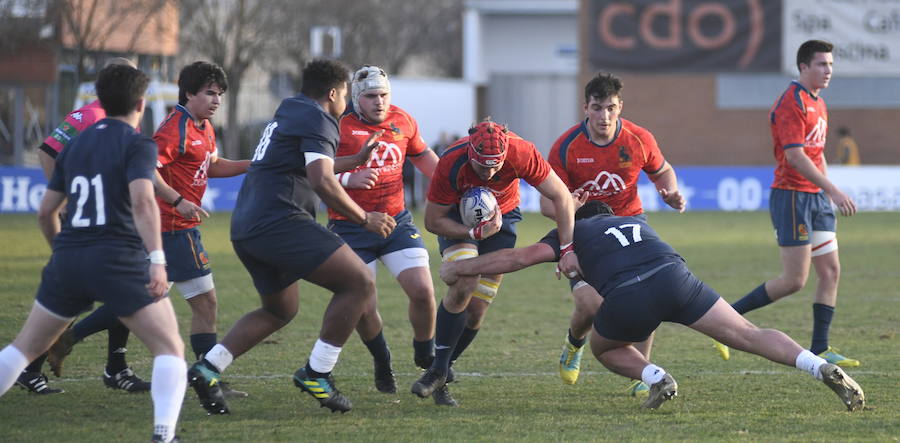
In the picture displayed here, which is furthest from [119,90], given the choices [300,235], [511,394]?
[511,394]

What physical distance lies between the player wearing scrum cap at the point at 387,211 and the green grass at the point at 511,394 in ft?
1.28

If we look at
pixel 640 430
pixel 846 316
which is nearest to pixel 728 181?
pixel 846 316

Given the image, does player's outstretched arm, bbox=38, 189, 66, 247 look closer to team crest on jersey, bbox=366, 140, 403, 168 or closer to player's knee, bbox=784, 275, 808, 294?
team crest on jersey, bbox=366, 140, 403, 168

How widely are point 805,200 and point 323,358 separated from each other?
13.7 ft

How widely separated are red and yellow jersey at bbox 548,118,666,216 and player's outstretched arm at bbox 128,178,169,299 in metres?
3.26

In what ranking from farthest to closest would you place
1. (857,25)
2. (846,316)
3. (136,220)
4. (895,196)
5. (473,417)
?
(857,25) < (895,196) < (846,316) < (473,417) < (136,220)

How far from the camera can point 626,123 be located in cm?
832

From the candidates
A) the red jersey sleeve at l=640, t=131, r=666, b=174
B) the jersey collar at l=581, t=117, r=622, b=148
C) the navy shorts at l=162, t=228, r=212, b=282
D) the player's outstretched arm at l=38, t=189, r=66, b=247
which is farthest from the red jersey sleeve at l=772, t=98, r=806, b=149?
the player's outstretched arm at l=38, t=189, r=66, b=247

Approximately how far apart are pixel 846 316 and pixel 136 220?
7.93 meters

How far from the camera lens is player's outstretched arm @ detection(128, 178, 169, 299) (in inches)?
220

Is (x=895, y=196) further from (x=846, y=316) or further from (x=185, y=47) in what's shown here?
(x=185, y=47)

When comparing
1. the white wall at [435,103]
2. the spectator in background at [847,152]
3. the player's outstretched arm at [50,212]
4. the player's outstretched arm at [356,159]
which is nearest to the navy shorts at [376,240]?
the player's outstretched arm at [356,159]

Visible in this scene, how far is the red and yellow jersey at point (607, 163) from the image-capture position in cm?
802

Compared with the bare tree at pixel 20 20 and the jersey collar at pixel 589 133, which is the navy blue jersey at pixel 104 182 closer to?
the jersey collar at pixel 589 133
